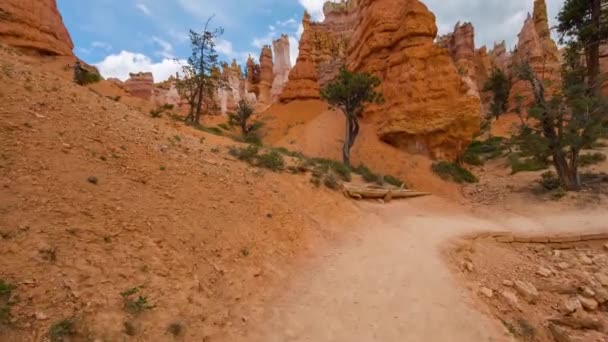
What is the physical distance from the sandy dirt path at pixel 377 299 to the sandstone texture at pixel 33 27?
918 inches

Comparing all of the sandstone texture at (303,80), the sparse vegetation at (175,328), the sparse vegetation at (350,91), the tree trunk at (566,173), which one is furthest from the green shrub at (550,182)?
the sandstone texture at (303,80)

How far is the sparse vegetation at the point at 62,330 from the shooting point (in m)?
2.64

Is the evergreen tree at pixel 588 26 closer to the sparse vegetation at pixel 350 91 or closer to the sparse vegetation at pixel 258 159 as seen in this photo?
the sparse vegetation at pixel 350 91

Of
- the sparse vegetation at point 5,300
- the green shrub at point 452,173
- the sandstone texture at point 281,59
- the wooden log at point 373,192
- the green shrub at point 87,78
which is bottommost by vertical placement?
the sparse vegetation at point 5,300

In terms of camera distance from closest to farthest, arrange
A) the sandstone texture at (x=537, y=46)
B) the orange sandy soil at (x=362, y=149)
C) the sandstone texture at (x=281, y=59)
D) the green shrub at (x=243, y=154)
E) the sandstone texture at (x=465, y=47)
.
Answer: the green shrub at (x=243, y=154)
the orange sandy soil at (x=362, y=149)
the sandstone texture at (x=537, y=46)
the sandstone texture at (x=465, y=47)
the sandstone texture at (x=281, y=59)

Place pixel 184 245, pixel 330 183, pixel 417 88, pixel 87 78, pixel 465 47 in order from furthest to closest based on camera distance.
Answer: pixel 465 47 < pixel 417 88 < pixel 87 78 < pixel 330 183 < pixel 184 245

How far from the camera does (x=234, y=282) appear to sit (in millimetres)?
4582

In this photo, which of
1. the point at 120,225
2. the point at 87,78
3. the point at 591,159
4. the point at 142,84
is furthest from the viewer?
the point at 142,84

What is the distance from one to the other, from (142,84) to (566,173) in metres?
51.1

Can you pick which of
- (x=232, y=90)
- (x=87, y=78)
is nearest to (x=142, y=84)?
(x=232, y=90)

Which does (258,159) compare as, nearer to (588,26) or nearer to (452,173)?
(452,173)

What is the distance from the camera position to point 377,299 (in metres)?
4.63

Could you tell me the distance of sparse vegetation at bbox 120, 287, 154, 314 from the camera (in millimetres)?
3260

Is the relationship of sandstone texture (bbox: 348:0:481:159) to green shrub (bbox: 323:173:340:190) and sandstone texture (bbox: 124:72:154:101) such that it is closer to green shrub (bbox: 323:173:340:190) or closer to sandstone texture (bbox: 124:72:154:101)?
green shrub (bbox: 323:173:340:190)
